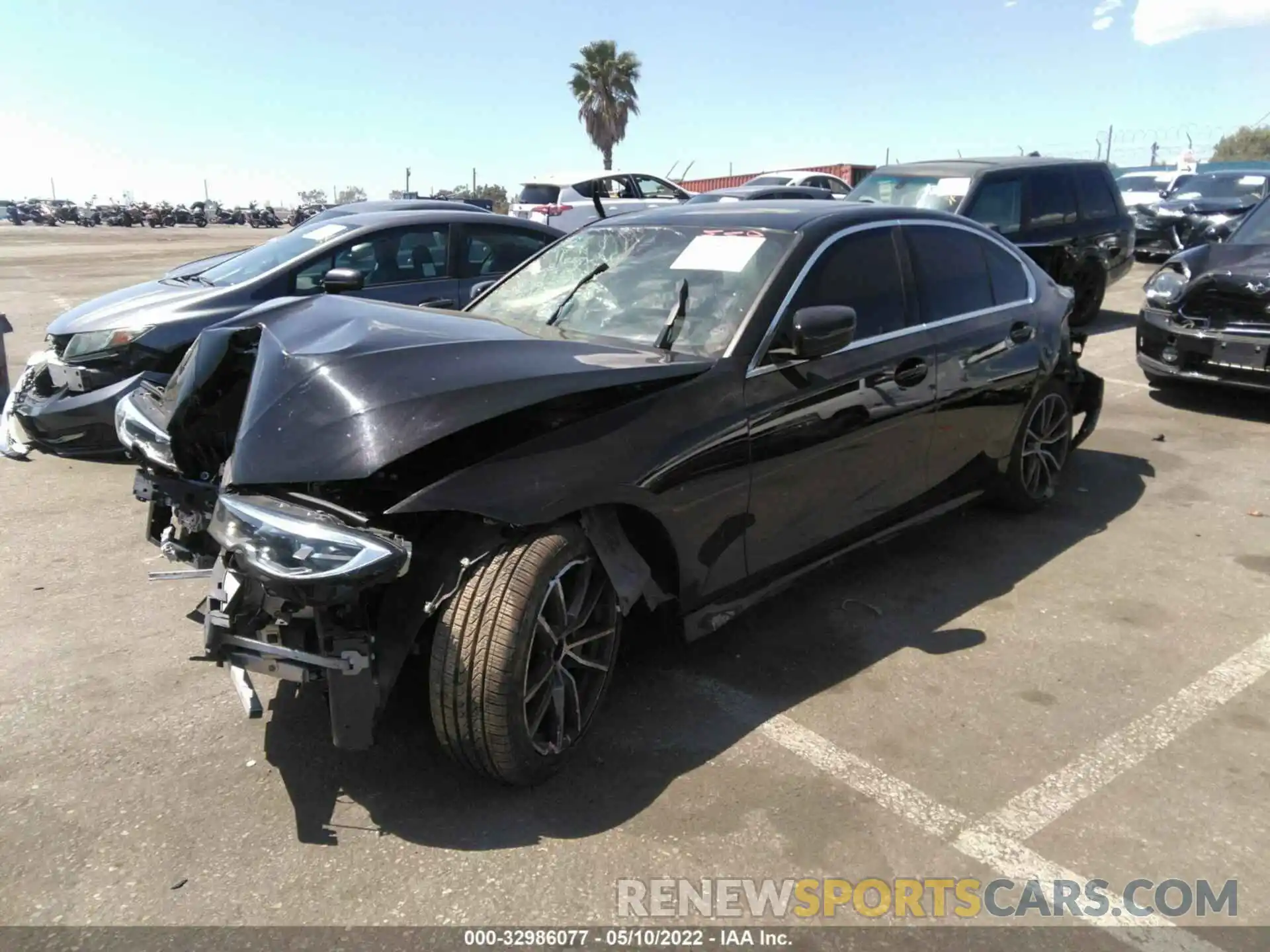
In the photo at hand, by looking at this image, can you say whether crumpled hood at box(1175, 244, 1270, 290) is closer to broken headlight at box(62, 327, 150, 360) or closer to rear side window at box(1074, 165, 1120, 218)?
rear side window at box(1074, 165, 1120, 218)

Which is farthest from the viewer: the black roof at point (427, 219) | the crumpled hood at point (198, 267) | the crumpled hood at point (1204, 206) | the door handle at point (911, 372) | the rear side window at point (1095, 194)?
the crumpled hood at point (1204, 206)

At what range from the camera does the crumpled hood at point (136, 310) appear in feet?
19.5

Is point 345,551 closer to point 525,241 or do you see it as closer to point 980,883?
point 980,883

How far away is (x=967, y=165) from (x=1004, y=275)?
17.4 feet

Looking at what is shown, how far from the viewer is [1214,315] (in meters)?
6.83

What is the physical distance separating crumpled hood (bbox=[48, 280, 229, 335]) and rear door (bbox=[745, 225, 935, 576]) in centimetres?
427

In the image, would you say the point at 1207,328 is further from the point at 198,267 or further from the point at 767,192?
the point at 767,192

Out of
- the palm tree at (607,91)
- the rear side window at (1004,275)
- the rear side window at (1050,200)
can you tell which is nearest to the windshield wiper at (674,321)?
the rear side window at (1004,275)

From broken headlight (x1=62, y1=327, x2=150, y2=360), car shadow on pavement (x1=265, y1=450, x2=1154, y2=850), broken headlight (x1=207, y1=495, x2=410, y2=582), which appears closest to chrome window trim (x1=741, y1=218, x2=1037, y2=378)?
car shadow on pavement (x1=265, y1=450, x2=1154, y2=850)

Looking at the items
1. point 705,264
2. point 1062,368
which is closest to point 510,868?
point 705,264

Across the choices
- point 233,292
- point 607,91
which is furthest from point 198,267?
point 607,91

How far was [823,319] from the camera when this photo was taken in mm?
3342

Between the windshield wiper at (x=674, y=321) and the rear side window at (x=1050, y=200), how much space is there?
725cm

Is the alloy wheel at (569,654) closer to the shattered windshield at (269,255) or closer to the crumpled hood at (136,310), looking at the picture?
the crumpled hood at (136,310)
